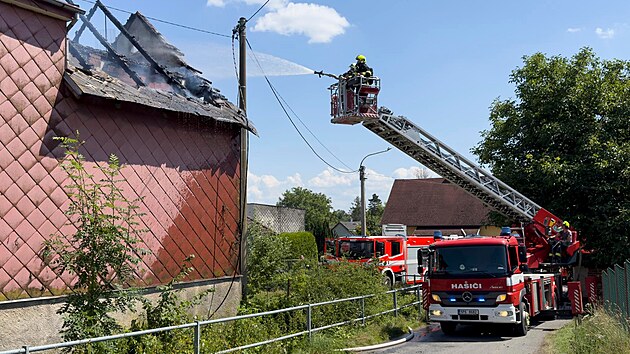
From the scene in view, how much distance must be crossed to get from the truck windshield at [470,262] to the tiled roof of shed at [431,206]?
33.3m

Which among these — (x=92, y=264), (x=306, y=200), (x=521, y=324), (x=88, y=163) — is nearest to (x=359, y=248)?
(x=521, y=324)

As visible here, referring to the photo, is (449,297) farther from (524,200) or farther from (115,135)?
(115,135)

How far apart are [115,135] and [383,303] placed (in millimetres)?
8562

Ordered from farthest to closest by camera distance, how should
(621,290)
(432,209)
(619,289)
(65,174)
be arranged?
(432,209) → (619,289) → (621,290) → (65,174)

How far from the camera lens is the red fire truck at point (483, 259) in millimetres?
14117

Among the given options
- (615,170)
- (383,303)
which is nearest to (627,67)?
(615,170)

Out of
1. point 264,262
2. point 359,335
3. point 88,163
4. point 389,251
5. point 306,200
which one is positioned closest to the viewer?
point 88,163

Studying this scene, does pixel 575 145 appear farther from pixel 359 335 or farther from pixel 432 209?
pixel 432 209

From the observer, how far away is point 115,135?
1034 centimetres

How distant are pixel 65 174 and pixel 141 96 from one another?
2.12 metres

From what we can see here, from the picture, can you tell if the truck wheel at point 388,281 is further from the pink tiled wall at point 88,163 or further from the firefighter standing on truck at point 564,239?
the pink tiled wall at point 88,163

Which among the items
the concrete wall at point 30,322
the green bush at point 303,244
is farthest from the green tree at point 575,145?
the concrete wall at point 30,322

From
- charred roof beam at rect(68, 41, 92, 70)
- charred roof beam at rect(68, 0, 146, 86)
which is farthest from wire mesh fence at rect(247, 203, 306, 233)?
charred roof beam at rect(68, 41, 92, 70)

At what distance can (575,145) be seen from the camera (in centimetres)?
2277
